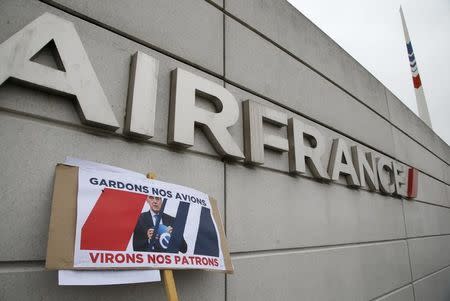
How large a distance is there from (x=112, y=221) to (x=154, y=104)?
2.04ft

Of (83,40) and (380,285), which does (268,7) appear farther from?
(380,285)

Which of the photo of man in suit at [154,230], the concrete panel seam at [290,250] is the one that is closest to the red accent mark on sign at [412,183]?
the concrete panel seam at [290,250]

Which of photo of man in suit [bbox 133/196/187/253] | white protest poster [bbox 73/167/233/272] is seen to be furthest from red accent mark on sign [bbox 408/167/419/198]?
photo of man in suit [bbox 133/196/187/253]

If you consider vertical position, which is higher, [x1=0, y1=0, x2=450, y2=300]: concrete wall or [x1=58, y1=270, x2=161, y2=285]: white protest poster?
[x1=0, y1=0, x2=450, y2=300]: concrete wall

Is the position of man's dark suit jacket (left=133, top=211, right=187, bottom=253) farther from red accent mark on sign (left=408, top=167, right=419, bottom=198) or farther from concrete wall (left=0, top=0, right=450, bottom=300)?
red accent mark on sign (left=408, top=167, right=419, bottom=198)

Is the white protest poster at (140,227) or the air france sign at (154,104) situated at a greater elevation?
the air france sign at (154,104)

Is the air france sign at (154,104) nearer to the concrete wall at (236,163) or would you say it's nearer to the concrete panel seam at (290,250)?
the concrete wall at (236,163)

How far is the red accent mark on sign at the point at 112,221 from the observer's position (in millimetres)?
1047

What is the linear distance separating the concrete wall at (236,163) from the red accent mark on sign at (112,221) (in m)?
0.21

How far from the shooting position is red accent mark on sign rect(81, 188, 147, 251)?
105 cm

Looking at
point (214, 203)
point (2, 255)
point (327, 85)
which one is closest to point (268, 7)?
point (327, 85)

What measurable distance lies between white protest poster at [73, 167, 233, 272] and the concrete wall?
0.20 m

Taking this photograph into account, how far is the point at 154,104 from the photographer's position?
1.50m

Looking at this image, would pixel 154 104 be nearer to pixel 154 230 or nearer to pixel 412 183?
pixel 154 230
